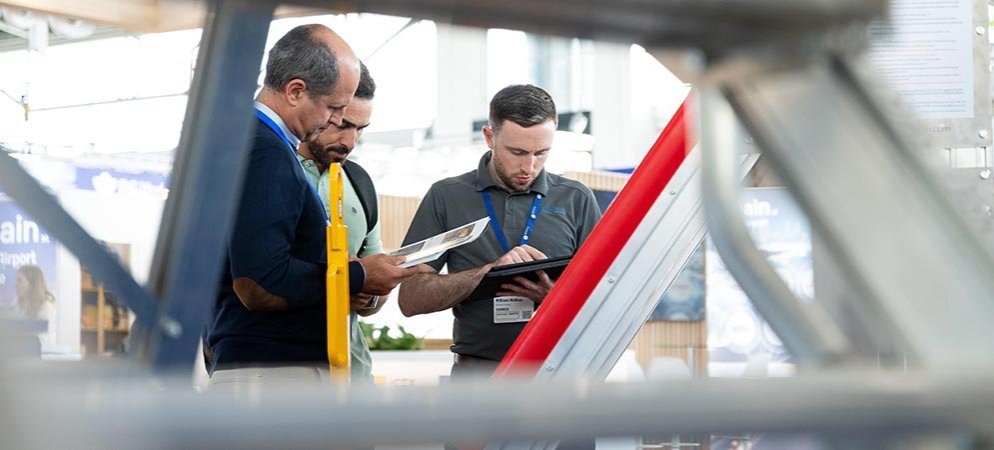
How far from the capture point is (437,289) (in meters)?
2.67

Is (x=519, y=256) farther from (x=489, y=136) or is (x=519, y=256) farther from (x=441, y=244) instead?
(x=489, y=136)

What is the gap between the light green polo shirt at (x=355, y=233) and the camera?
2.45 m

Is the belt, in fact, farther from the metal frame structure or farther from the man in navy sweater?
the metal frame structure

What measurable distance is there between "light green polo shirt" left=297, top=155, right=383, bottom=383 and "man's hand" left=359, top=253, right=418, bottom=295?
203mm

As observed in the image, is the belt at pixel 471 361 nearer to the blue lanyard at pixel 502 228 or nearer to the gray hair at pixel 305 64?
the blue lanyard at pixel 502 228

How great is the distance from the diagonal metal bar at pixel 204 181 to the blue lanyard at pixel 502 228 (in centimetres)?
194

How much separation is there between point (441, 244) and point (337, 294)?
1.22 feet

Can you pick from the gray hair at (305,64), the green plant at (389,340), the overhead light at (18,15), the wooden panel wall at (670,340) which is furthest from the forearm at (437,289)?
the wooden panel wall at (670,340)

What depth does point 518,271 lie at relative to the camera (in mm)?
2498

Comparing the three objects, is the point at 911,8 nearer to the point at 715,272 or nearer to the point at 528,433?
the point at 528,433

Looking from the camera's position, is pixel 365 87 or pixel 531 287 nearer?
pixel 531 287

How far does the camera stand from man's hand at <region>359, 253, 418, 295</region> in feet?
7.30

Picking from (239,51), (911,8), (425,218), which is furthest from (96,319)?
(239,51)

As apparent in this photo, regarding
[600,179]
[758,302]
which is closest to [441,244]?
[758,302]
